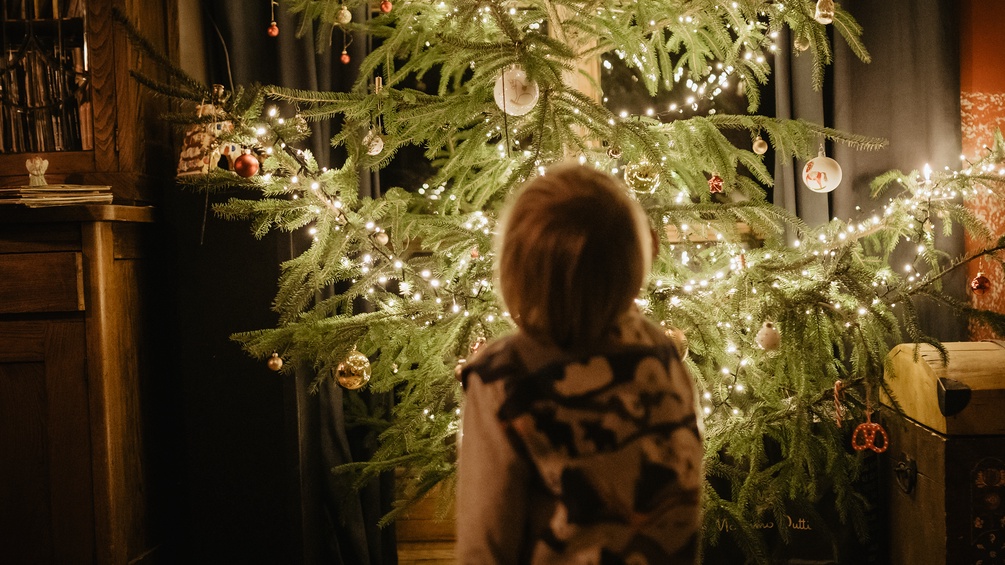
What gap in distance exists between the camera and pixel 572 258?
3.16ft

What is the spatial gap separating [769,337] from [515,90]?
0.81 meters

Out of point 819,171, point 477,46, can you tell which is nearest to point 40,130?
point 477,46

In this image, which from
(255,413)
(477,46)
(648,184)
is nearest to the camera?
(477,46)

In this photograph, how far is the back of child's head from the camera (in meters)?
0.97

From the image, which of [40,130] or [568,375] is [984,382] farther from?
[40,130]

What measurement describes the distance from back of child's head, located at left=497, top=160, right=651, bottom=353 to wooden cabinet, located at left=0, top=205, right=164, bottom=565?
150 cm

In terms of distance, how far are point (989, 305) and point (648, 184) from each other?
4.65ft

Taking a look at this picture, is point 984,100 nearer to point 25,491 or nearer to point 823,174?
point 823,174

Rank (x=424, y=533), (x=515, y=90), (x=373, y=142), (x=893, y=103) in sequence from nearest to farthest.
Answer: (x=515, y=90) < (x=373, y=142) < (x=893, y=103) < (x=424, y=533)

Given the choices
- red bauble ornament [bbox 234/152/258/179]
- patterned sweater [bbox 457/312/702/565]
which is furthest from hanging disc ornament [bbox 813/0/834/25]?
red bauble ornament [bbox 234/152/258/179]

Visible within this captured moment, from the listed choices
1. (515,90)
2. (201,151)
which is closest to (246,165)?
(201,151)

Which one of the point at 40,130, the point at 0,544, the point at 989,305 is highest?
the point at 40,130

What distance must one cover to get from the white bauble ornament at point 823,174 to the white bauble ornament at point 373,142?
111cm

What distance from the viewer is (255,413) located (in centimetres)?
217
